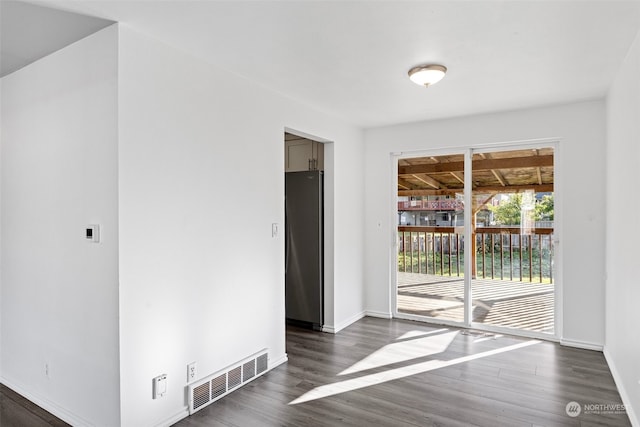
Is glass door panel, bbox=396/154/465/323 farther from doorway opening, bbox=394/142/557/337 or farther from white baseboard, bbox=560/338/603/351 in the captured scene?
white baseboard, bbox=560/338/603/351

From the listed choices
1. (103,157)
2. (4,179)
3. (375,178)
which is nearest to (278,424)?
(103,157)

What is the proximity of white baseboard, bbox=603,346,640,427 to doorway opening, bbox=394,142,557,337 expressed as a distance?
711mm

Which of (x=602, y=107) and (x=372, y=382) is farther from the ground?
(x=602, y=107)

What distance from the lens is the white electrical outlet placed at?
2627 millimetres

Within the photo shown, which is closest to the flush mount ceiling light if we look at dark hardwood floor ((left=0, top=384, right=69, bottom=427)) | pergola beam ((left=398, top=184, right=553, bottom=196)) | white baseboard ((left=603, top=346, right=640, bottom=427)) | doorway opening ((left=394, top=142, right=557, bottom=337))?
doorway opening ((left=394, top=142, right=557, bottom=337))

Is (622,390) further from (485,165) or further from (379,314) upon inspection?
(379,314)

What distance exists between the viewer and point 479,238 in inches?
179

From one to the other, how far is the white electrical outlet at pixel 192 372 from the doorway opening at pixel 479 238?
3.01 meters

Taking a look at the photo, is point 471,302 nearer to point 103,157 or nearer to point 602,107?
point 602,107

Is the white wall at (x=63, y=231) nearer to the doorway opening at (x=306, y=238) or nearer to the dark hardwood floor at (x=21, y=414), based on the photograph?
the dark hardwood floor at (x=21, y=414)

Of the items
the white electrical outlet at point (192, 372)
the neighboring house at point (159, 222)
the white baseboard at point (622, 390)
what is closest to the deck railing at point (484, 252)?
the neighboring house at point (159, 222)

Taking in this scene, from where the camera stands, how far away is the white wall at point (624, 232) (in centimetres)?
241

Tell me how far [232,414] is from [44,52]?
9.21 feet

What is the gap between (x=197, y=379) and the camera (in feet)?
8.80
